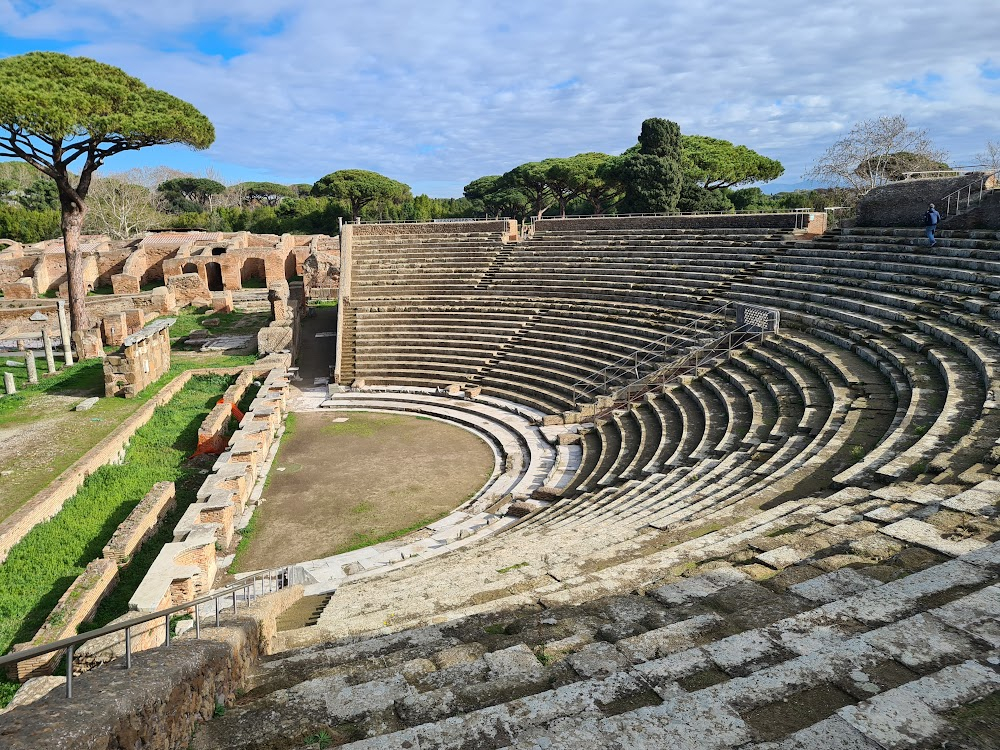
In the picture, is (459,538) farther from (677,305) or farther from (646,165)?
(646,165)

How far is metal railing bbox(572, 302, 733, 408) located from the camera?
1650cm

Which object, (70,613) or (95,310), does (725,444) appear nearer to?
(70,613)

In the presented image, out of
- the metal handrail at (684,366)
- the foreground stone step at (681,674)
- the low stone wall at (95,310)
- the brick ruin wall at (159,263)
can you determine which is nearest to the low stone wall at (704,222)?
the metal handrail at (684,366)

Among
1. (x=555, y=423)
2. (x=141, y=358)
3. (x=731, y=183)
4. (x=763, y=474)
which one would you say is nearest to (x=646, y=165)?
(x=731, y=183)

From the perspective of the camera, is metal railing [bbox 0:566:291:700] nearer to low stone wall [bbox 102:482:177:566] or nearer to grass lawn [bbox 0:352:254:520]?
low stone wall [bbox 102:482:177:566]

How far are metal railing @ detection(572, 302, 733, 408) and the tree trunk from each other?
59.9 ft

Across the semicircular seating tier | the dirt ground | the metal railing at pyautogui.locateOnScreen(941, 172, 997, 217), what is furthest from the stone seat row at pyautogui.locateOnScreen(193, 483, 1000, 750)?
the metal railing at pyautogui.locateOnScreen(941, 172, 997, 217)

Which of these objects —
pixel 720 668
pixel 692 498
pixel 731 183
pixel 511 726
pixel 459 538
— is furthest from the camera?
pixel 731 183

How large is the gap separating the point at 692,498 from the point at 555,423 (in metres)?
7.46

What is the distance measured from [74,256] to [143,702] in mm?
23978

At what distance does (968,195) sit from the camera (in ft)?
51.4

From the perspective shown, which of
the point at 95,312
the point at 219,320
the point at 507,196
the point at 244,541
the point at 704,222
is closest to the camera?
the point at 244,541

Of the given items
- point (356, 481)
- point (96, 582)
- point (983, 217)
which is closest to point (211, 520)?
point (96, 582)

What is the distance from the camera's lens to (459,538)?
36.2ft
